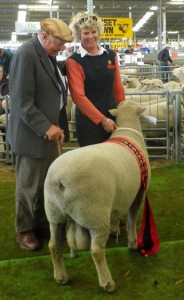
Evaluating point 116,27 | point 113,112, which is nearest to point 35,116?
point 113,112

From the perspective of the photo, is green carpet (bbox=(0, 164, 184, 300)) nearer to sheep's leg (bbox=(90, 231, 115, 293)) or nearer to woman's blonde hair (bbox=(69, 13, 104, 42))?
sheep's leg (bbox=(90, 231, 115, 293))

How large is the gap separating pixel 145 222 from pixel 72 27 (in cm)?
162

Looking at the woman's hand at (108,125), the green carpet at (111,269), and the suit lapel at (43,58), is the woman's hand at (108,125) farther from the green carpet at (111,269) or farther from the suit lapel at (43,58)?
the green carpet at (111,269)

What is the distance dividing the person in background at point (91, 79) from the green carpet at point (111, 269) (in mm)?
956

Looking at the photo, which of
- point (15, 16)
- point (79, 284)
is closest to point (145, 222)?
point (79, 284)

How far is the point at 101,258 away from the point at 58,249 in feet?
1.05

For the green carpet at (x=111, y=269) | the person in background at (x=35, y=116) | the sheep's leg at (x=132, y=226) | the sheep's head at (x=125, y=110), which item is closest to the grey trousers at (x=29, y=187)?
the person in background at (x=35, y=116)

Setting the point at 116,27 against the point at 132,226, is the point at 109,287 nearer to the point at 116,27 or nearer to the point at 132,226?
the point at 132,226

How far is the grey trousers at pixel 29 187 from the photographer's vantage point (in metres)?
2.88

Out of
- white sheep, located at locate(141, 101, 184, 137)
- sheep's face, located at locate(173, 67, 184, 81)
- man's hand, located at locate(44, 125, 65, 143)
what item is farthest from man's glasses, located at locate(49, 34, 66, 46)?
sheep's face, located at locate(173, 67, 184, 81)

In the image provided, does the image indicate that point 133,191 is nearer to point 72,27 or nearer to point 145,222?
point 145,222

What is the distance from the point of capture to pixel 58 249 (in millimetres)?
2439

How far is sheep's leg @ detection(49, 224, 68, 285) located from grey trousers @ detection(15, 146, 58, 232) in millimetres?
588

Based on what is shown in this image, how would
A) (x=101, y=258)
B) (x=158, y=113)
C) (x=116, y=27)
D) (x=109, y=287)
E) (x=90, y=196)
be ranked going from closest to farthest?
(x=90, y=196) → (x=101, y=258) → (x=109, y=287) → (x=158, y=113) → (x=116, y=27)
